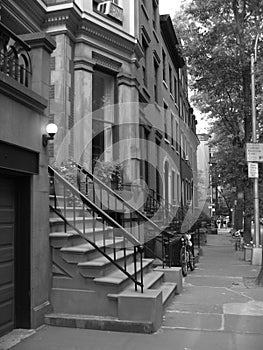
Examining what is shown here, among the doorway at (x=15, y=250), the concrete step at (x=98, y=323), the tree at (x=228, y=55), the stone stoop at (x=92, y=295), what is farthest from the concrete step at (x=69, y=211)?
the tree at (x=228, y=55)

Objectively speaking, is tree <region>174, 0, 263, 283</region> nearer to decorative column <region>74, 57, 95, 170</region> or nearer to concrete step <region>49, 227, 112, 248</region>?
decorative column <region>74, 57, 95, 170</region>

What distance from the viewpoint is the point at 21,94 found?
5.45 m

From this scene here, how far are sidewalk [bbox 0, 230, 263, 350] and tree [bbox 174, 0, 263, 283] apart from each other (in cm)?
893

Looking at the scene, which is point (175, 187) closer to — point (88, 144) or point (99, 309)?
point (88, 144)

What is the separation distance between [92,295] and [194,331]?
150 centimetres

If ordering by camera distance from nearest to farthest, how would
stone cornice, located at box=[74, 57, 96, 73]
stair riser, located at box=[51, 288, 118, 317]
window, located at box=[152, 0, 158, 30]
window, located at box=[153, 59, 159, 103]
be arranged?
stair riser, located at box=[51, 288, 118, 317], stone cornice, located at box=[74, 57, 96, 73], window, located at box=[153, 59, 159, 103], window, located at box=[152, 0, 158, 30]

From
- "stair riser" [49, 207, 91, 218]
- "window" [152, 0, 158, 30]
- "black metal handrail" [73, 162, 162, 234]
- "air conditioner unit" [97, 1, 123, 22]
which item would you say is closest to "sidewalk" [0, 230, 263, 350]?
"black metal handrail" [73, 162, 162, 234]

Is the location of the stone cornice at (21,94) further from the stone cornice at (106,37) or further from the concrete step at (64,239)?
the stone cornice at (106,37)

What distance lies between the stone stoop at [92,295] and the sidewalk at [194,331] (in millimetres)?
152

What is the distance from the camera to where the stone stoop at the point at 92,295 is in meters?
5.74

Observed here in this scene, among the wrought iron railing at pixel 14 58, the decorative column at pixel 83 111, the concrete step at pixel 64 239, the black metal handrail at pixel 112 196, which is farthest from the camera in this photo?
the decorative column at pixel 83 111

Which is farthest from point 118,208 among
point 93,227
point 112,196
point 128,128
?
point 93,227

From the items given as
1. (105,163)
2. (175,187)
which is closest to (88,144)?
(105,163)

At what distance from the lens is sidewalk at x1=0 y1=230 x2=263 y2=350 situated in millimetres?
5168
